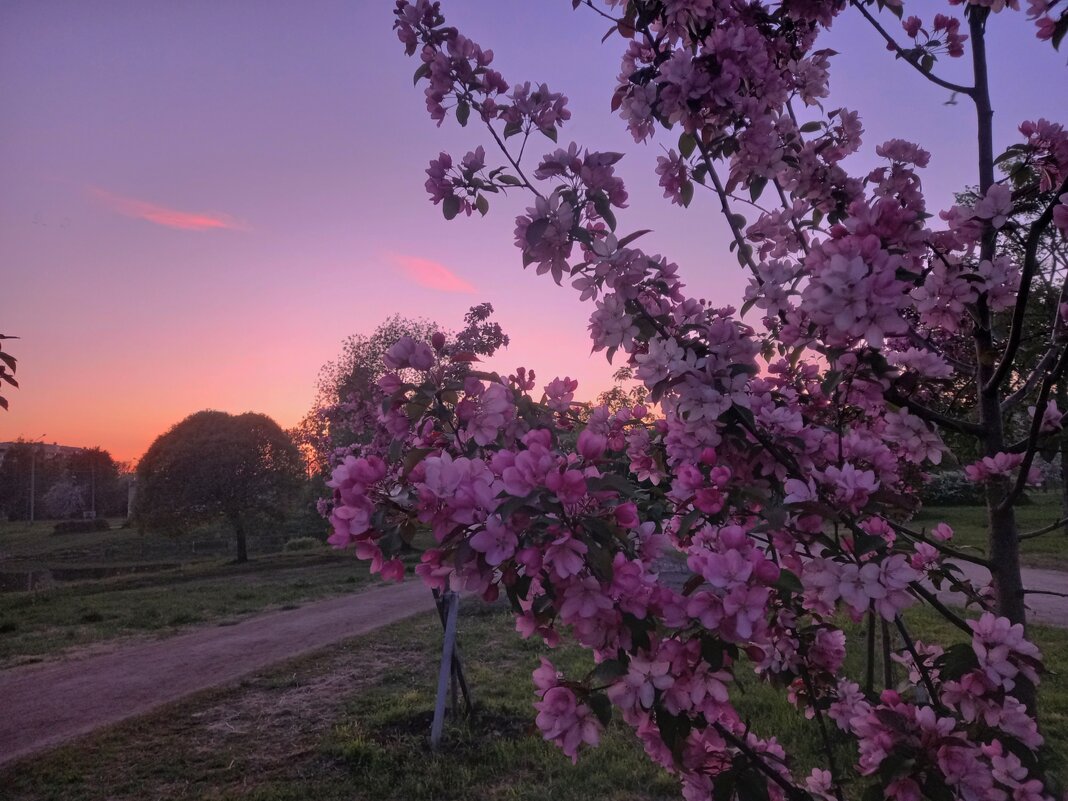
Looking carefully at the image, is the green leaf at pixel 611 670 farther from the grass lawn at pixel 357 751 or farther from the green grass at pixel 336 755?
the green grass at pixel 336 755

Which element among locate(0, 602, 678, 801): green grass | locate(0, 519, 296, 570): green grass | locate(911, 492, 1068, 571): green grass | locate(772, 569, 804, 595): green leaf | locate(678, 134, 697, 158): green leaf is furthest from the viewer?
locate(0, 519, 296, 570): green grass

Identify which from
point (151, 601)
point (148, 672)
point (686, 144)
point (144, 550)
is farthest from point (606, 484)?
point (144, 550)

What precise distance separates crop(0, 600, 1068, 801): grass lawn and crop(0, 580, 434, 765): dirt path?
22.6 inches

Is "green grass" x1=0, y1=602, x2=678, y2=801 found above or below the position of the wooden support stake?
below

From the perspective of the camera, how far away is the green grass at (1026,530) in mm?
12117

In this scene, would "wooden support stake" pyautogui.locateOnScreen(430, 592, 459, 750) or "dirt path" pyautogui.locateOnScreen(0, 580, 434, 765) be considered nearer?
"wooden support stake" pyautogui.locateOnScreen(430, 592, 459, 750)

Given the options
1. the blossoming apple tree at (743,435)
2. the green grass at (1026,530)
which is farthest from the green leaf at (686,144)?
the green grass at (1026,530)

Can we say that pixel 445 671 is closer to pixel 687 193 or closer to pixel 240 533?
pixel 687 193

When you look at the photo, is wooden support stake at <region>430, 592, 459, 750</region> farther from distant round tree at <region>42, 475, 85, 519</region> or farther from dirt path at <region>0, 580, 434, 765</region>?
distant round tree at <region>42, 475, 85, 519</region>

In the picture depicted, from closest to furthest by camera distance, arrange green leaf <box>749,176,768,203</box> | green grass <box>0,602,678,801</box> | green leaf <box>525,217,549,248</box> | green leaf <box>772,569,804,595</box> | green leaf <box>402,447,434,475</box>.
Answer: green leaf <box>772,569,804,595</box> < green leaf <box>402,447,434,475</box> < green leaf <box>525,217,549,248</box> < green leaf <box>749,176,768,203</box> < green grass <box>0,602,678,801</box>

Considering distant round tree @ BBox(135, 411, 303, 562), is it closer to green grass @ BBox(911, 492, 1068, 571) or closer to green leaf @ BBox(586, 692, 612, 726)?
green grass @ BBox(911, 492, 1068, 571)

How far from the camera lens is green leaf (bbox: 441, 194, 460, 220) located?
7.56 ft

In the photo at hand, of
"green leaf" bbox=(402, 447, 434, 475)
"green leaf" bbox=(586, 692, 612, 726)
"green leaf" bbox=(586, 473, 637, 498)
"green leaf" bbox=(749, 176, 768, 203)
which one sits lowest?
"green leaf" bbox=(586, 692, 612, 726)

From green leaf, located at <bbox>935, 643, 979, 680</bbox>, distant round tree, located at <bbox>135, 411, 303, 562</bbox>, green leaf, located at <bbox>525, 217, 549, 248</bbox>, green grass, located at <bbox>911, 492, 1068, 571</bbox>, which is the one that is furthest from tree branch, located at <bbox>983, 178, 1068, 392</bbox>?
distant round tree, located at <bbox>135, 411, 303, 562</bbox>
